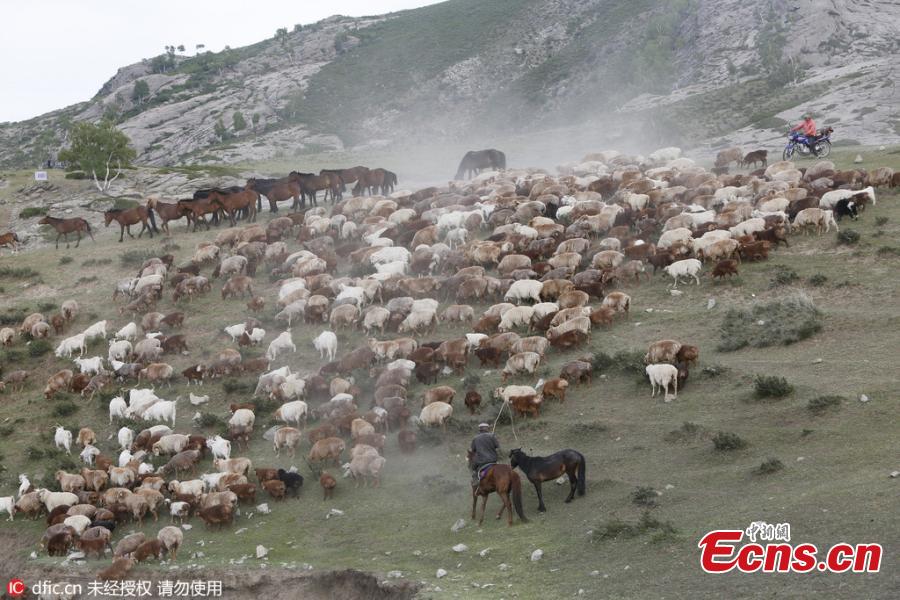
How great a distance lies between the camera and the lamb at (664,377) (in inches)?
680

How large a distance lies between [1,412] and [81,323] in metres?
5.16

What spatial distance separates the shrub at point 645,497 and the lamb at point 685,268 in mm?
10593

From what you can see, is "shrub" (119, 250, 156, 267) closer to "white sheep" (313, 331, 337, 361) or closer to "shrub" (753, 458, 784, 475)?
"white sheep" (313, 331, 337, 361)

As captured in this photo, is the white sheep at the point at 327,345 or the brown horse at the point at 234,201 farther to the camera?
the brown horse at the point at 234,201

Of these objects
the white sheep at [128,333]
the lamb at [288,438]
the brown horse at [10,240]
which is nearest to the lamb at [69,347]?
the white sheep at [128,333]

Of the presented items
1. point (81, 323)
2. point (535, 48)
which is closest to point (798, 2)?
point (535, 48)

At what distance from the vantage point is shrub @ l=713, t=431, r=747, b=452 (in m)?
14.4

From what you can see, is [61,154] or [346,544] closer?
[346,544]

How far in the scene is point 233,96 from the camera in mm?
102750

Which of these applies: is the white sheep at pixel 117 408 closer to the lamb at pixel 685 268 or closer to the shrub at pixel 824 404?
the lamb at pixel 685 268

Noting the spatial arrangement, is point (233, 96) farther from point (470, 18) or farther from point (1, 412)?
point (1, 412)

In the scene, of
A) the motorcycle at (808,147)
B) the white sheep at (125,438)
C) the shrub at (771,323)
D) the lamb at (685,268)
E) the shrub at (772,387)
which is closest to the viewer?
the shrub at (772,387)

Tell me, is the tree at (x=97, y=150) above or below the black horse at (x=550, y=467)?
above

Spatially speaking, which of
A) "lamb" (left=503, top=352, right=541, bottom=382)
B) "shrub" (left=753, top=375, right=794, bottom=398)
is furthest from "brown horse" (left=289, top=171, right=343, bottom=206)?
"shrub" (left=753, top=375, right=794, bottom=398)
